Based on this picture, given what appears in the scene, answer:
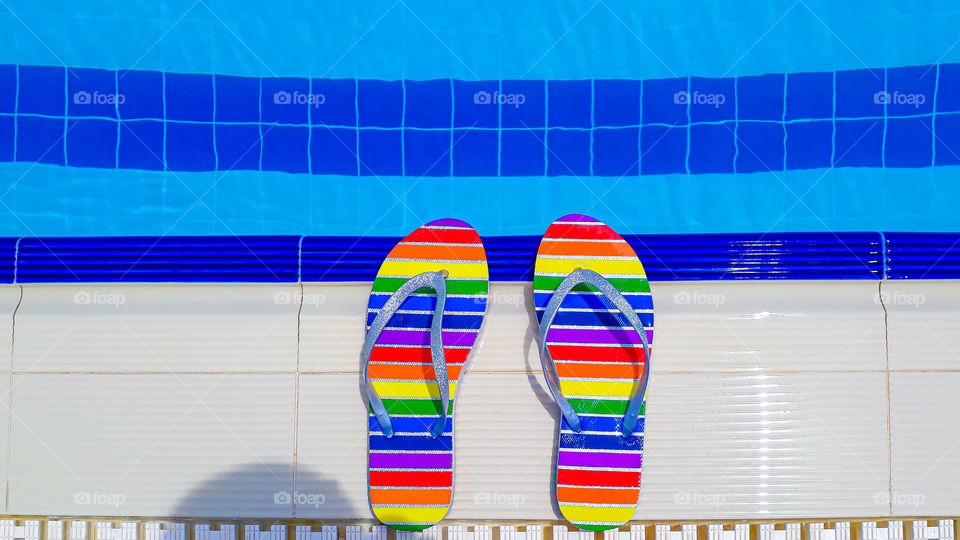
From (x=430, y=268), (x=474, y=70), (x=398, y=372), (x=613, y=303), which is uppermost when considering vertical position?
(x=474, y=70)

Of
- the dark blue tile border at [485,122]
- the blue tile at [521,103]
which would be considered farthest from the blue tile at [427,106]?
the blue tile at [521,103]

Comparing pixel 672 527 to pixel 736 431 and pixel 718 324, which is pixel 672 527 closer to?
pixel 736 431

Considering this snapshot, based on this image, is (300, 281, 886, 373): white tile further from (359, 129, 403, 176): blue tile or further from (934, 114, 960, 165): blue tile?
(934, 114, 960, 165): blue tile

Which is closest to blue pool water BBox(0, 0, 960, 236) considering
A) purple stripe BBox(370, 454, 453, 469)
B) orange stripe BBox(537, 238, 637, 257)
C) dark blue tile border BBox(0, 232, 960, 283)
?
dark blue tile border BBox(0, 232, 960, 283)

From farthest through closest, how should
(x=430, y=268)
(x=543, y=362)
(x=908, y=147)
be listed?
1. (x=908, y=147)
2. (x=430, y=268)
3. (x=543, y=362)

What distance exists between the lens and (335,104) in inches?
86.4

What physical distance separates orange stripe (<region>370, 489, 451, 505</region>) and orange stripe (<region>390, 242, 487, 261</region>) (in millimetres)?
777

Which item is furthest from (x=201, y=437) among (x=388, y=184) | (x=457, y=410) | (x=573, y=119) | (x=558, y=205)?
(x=573, y=119)

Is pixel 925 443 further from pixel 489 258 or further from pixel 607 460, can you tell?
pixel 489 258

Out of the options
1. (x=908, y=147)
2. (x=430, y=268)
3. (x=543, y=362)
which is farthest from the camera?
(x=908, y=147)

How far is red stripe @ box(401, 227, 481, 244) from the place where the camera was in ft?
6.38

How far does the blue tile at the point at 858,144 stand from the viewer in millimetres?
2150

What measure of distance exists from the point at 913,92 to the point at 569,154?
1.34m

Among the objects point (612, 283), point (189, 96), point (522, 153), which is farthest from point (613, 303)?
point (189, 96)
